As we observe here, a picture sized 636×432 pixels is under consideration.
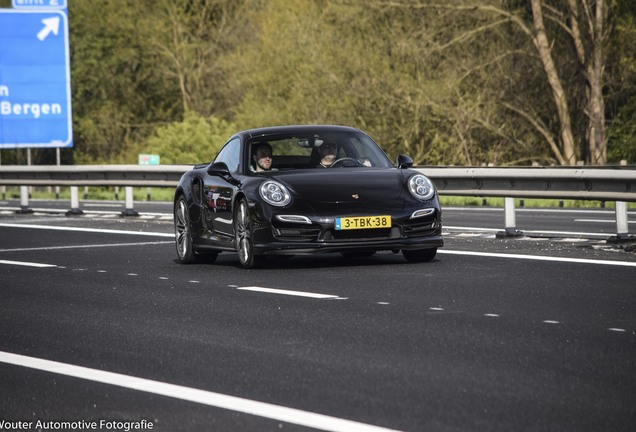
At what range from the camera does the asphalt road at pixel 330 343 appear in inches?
236

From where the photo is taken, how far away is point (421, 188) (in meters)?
13.3

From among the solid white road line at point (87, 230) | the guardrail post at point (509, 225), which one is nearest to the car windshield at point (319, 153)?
the guardrail post at point (509, 225)

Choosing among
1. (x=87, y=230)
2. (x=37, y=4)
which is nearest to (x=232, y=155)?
(x=87, y=230)

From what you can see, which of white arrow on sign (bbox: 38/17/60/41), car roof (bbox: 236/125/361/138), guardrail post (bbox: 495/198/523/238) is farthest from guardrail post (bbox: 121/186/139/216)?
white arrow on sign (bbox: 38/17/60/41)

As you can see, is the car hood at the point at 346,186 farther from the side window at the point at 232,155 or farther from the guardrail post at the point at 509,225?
the guardrail post at the point at 509,225

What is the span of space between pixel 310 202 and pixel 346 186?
39 cm

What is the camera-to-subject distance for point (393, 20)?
131ft

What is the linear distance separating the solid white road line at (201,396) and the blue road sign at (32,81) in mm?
28984

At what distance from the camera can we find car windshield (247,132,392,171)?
1402 cm

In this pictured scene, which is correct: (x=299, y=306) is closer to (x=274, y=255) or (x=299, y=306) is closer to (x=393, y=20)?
(x=274, y=255)

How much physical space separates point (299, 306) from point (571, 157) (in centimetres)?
3068

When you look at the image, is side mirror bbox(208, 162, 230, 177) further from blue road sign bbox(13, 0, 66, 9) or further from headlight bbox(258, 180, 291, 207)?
blue road sign bbox(13, 0, 66, 9)

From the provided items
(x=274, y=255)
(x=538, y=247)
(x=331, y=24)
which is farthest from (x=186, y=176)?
(x=331, y=24)

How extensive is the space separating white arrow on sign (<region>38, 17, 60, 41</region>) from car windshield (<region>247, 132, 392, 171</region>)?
23.1m
